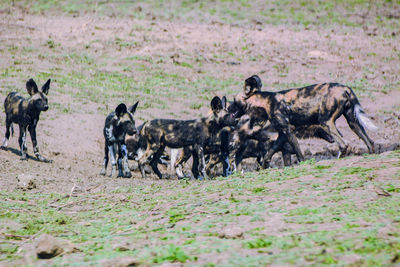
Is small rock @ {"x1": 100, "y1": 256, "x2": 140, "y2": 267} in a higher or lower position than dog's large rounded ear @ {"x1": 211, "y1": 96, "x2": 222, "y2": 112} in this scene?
higher

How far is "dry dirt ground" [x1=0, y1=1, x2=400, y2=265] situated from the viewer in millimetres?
5133

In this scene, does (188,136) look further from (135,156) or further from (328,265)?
(328,265)

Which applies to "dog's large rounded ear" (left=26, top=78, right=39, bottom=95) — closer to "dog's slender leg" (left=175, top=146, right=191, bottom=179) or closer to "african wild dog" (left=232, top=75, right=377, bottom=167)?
"dog's slender leg" (left=175, top=146, right=191, bottom=179)

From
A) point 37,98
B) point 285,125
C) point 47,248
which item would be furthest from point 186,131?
point 47,248

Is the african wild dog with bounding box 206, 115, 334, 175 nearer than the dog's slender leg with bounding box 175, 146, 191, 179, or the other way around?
the dog's slender leg with bounding box 175, 146, 191, 179

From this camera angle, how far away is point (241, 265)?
340cm

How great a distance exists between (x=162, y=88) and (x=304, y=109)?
7.99m

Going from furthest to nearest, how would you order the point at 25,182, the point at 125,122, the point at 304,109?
1. the point at 125,122
2. the point at 304,109
3. the point at 25,182

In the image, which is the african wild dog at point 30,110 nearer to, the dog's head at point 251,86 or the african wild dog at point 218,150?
the african wild dog at point 218,150

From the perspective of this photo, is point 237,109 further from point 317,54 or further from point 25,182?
point 317,54

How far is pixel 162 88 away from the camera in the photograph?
59.3 ft

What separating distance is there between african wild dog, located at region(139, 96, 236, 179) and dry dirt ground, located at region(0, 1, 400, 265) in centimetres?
95

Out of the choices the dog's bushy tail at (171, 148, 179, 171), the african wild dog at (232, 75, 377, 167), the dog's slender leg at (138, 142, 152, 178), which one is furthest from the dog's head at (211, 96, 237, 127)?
the dog's bushy tail at (171, 148, 179, 171)

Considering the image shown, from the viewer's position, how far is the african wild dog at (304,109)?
10312 millimetres
